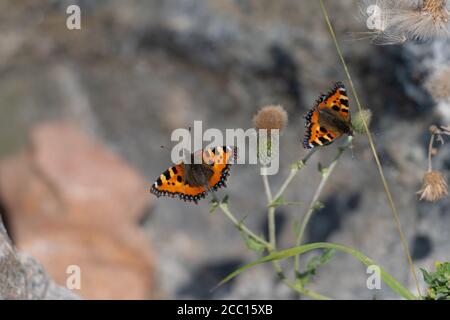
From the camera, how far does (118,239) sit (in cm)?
Result: 526

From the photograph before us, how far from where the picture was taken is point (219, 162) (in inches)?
121

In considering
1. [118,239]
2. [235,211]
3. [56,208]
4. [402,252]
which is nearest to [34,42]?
[56,208]

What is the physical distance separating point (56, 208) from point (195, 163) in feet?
8.51

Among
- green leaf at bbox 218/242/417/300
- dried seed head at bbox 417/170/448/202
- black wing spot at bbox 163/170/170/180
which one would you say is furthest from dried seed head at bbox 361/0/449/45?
black wing spot at bbox 163/170/170/180

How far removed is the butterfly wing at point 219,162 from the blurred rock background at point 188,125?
1.31 m

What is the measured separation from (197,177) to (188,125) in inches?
91.2

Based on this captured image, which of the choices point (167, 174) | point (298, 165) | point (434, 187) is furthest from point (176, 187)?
point (434, 187)

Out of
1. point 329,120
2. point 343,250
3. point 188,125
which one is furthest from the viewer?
point 188,125

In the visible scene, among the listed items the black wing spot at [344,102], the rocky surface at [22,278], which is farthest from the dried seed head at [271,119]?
the rocky surface at [22,278]

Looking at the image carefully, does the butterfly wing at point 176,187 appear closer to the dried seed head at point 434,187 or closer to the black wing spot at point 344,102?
the black wing spot at point 344,102

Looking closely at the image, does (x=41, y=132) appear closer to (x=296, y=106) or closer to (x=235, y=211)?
(x=235, y=211)

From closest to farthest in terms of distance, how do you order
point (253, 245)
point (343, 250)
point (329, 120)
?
1. point (343, 250)
2. point (329, 120)
3. point (253, 245)

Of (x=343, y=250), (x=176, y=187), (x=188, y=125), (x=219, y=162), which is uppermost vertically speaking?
(x=188, y=125)

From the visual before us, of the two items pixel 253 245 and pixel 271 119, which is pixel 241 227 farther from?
pixel 271 119
